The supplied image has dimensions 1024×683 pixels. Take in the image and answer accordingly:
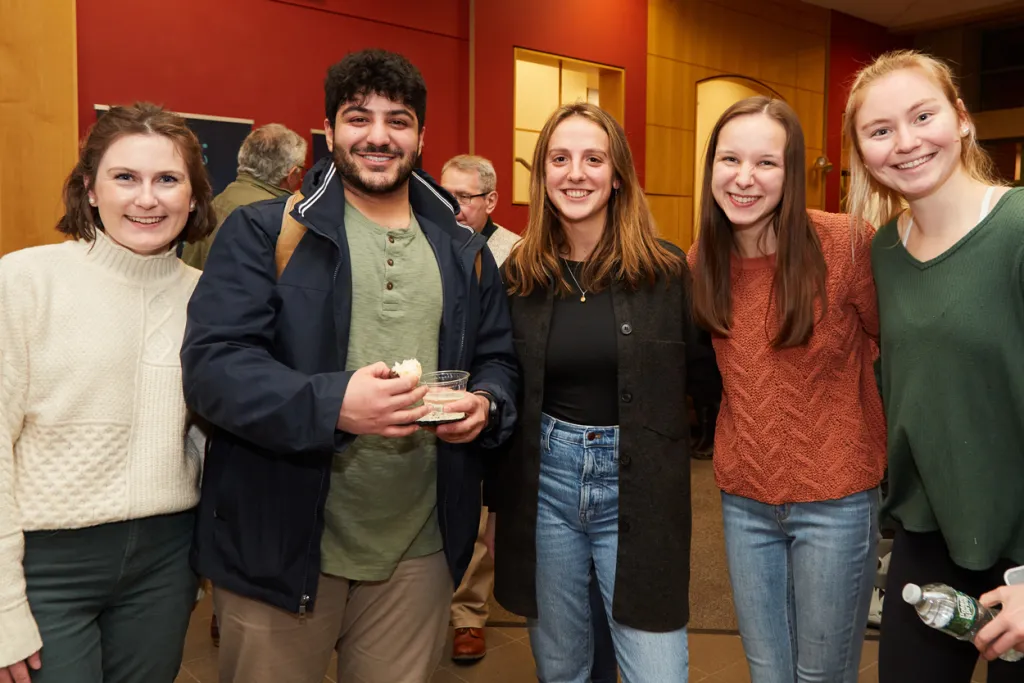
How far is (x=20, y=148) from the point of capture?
4.23m

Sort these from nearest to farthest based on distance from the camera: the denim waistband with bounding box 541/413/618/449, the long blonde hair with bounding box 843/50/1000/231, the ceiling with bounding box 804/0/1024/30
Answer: the long blonde hair with bounding box 843/50/1000/231
the denim waistband with bounding box 541/413/618/449
the ceiling with bounding box 804/0/1024/30

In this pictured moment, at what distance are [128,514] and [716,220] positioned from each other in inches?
56.9

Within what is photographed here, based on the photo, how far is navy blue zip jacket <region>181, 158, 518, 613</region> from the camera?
1.58 m

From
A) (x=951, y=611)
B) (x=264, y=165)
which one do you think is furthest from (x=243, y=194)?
(x=951, y=611)

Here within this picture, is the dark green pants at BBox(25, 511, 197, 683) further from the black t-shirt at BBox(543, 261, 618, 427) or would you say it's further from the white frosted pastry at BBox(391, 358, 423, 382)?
the black t-shirt at BBox(543, 261, 618, 427)

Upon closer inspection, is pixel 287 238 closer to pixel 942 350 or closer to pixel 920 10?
pixel 942 350

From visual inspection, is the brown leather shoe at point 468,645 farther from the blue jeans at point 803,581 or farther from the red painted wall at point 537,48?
the red painted wall at point 537,48

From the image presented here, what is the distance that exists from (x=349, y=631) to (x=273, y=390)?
71 centimetres

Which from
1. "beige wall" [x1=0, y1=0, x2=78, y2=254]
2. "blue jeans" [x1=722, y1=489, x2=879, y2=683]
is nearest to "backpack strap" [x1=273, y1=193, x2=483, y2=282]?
"blue jeans" [x1=722, y1=489, x2=879, y2=683]

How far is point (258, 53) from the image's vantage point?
5449mm

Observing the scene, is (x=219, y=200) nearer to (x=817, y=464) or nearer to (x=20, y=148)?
(x=20, y=148)

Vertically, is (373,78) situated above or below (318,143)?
below

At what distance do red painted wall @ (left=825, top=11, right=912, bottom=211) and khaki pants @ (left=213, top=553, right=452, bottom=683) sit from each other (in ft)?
29.8

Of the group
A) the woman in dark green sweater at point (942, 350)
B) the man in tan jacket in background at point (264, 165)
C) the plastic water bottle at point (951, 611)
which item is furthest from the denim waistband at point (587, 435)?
the man in tan jacket in background at point (264, 165)
